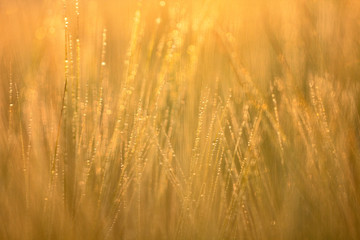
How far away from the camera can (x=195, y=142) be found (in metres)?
0.93

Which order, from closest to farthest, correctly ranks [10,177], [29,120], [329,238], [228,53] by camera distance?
[329,238], [10,177], [29,120], [228,53]

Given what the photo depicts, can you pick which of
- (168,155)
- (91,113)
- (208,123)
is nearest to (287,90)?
(208,123)

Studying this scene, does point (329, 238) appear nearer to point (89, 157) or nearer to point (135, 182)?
point (135, 182)

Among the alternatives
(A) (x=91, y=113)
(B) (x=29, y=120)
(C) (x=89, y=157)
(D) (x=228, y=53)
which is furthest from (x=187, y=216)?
(D) (x=228, y=53)

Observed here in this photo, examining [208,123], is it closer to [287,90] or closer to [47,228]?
[287,90]

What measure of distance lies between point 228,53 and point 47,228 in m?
0.72

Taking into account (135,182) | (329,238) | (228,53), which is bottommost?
(329,238)

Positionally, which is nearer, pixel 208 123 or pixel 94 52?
pixel 208 123

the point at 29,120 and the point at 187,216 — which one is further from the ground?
the point at 29,120

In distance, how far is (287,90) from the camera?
3.56ft

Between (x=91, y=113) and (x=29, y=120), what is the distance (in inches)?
6.3

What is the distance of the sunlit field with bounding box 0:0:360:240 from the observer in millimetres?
867

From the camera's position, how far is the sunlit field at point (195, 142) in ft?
2.85

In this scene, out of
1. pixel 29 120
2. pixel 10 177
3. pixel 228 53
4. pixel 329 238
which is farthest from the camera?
pixel 228 53
